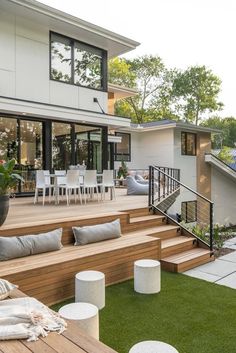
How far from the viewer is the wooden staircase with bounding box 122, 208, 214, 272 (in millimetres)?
5141

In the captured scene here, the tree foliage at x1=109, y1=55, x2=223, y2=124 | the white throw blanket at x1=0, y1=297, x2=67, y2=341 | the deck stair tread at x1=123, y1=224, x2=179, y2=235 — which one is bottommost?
the deck stair tread at x1=123, y1=224, x2=179, y2=235

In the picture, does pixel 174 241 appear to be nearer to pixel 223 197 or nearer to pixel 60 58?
pixel 60 58

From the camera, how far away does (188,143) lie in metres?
15.2

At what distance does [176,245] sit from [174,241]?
0.17 meters

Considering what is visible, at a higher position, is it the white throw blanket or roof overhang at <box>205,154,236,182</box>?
roof overhang at <box>205,154,236,182</box>

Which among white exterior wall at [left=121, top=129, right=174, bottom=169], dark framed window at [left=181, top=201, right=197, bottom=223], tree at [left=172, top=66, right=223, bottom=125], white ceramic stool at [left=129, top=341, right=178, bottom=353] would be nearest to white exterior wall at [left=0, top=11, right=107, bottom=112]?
white exterior wall at [left=121, top=129, right=174, bottom=169]

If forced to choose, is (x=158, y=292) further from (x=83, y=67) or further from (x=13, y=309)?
(x=83, y=67)

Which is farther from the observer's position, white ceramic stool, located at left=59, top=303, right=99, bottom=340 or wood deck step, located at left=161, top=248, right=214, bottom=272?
wood deck step, located at left=161, top=248, right=214, bottom=272

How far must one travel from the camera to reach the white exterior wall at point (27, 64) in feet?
26.2

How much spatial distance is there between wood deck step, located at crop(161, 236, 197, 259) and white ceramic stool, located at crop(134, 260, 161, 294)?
122cm

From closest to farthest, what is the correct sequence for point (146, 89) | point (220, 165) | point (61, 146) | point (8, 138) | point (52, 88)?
point (8, 138)
point (52, 88)
point (61, 146)
point (220, 165)
point (146, 89)

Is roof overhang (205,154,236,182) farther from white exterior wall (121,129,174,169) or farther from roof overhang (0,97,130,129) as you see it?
roof overhang (0,97,130,129)

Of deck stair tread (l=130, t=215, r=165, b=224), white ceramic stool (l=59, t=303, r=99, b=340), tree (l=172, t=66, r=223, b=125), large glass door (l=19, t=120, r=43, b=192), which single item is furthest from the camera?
tree (l=172, t=66, r=223, b=125)

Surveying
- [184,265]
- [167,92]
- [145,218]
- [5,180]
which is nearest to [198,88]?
[167,92]
